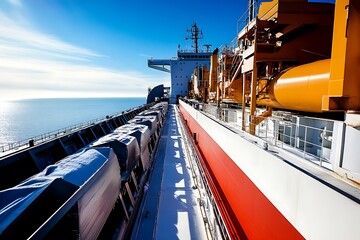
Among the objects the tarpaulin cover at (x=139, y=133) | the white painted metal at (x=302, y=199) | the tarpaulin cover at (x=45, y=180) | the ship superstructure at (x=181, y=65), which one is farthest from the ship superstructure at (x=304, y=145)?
the ship superstructure at (x=181, y=65)

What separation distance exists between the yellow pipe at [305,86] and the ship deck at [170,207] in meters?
4.16

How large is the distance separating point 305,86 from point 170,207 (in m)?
5.39

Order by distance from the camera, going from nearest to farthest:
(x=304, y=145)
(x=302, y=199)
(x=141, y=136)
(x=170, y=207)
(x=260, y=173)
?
(x=302, y=199), (x=304, y=145), (x=260, y=173), (x=170, y=207), (x=141, y=136)

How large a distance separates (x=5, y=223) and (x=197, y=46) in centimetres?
4941

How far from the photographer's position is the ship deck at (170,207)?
5.37 m

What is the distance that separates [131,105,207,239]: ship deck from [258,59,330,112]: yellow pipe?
416 centimetres

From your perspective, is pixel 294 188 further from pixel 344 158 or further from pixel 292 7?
pixel 292 7

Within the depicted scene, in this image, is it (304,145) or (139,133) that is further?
(139,133)

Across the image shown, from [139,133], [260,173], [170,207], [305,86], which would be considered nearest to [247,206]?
[260,173]

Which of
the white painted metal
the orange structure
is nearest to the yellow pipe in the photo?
Answer: the orange structure

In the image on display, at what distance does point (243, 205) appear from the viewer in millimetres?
4465

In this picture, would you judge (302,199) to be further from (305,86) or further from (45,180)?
(45,180)

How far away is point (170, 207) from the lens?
651 centimetres

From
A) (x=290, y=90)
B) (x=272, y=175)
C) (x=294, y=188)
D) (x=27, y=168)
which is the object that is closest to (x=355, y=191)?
(x=294, y=188)
